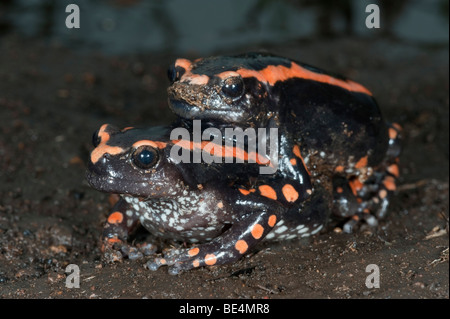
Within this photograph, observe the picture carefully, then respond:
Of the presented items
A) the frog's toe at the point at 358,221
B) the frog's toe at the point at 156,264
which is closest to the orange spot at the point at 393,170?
the frog's toe at the point at 358,221

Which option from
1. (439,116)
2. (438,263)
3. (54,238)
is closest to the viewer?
(438,263)

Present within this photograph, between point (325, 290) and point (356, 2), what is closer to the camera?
point (325, 290)

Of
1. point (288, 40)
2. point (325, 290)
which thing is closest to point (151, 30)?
point (288, 40)

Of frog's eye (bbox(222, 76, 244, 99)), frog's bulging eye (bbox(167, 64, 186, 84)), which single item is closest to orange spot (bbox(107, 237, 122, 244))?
frog's bulging eye (bbox(167, 64, 186, 84))

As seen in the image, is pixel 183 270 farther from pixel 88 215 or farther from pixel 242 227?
pixel 88 215

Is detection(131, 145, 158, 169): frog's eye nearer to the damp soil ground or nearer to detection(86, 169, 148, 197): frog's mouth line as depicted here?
detection(86, 169, 148, 197): frog's mouth line

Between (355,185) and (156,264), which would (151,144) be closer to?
(156,264)

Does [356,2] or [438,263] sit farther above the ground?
[356,2]

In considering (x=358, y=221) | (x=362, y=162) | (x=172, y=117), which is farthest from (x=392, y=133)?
(x=172, y=117)
